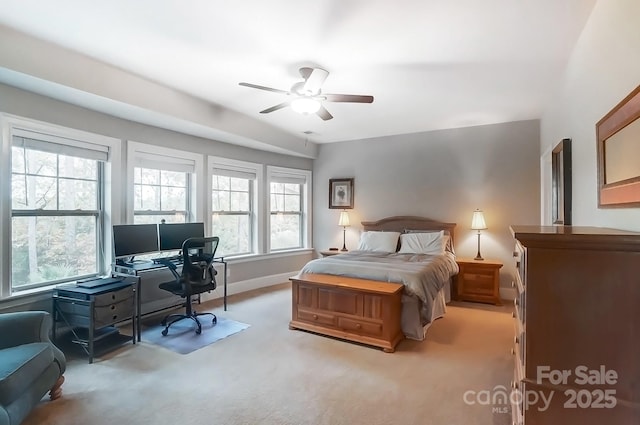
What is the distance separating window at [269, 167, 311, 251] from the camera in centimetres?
595

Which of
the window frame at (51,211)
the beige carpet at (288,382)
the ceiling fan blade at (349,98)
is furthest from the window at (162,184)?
the ceiling fan blade at (349,98)

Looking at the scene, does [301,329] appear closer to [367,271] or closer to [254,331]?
[254,331]

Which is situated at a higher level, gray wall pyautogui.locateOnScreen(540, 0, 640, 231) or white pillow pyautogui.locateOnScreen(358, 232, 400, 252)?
gray wall pyautogui.locateOnScreen(540, 0, 640, 231)

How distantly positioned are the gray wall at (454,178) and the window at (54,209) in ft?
12.7

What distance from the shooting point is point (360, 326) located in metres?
3.27

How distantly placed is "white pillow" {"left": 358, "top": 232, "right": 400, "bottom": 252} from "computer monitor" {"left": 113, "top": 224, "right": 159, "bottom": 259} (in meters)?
2.98

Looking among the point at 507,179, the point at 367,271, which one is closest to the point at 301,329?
the point at 367,271

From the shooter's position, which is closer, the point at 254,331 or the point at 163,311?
the point at 254,331

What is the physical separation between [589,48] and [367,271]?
8.48ft

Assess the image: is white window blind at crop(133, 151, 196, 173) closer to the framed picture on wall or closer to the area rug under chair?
the area rug under chair

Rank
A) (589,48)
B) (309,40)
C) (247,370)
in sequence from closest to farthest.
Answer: (589,48)
(309,40)
(247,370)

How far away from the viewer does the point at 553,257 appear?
1.28 meters

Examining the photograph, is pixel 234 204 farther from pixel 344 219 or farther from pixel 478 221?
pixel 478 221

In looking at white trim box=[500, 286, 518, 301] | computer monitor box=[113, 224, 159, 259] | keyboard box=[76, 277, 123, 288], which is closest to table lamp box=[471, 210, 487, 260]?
white trim box=[500, 286, 518, 301]
